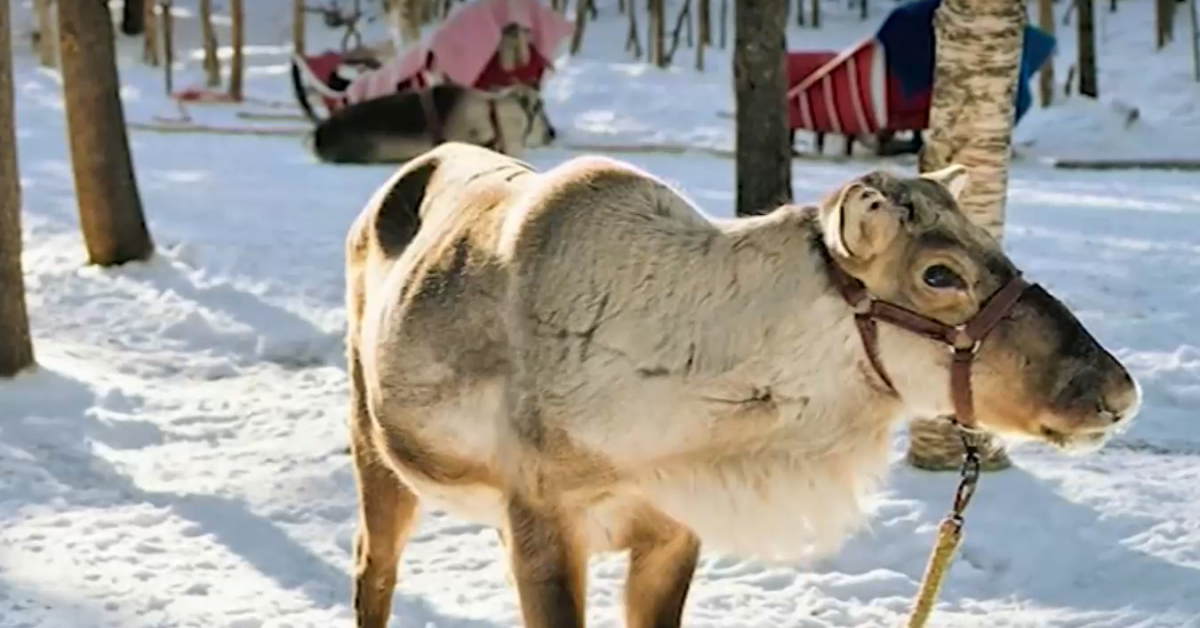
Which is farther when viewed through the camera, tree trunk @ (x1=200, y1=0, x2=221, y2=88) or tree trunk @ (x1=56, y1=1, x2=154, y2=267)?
tree trunk @ (x1=200, y1=0, x2=221, y2=88)

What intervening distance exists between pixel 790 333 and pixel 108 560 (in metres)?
3.02

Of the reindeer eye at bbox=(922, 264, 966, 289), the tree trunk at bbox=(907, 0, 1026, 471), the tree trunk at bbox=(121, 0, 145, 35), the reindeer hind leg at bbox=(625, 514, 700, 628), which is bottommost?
the tree trunk at bbox=(121, 0, 145, 35)

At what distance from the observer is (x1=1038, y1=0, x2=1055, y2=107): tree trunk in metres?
16.0

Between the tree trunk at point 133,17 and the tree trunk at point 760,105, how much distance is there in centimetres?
2060

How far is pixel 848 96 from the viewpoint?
45.6ft

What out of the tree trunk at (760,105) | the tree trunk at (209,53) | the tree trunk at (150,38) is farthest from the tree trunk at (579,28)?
the tree trunk at (760,105)

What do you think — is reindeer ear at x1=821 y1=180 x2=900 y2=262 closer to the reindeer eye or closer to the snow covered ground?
the reindeer eye

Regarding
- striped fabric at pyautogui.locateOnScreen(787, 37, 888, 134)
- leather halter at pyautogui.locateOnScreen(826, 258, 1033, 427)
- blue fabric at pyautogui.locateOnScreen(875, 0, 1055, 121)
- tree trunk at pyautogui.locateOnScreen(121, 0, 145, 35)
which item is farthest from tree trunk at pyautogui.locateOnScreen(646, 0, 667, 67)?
leather halter at pyautogui.locateOnScreen(826, 258, 1033, 427)

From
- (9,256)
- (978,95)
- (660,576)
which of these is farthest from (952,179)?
(9,256)

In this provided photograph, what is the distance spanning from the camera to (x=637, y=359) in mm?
3217

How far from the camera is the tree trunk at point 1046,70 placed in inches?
630

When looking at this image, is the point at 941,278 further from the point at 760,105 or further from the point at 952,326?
the point at 760,105

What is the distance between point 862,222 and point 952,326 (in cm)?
22

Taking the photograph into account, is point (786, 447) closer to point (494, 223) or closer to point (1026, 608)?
point (494, 223)
